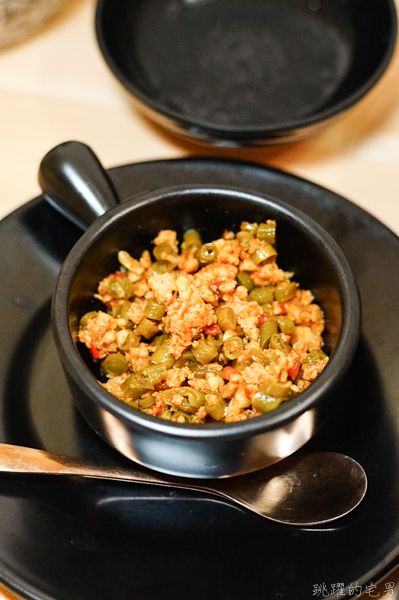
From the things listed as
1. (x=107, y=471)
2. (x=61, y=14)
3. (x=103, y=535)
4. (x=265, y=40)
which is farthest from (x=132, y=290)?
(x=61, y=14)

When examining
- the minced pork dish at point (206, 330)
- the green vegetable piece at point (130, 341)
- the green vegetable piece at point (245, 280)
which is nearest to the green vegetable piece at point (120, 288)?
the minced pork dish at point (206, 330)

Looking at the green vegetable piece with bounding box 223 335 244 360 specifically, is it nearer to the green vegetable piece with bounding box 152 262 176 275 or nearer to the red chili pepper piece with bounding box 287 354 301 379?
the red chili pepper piece with bounding box 287 354 301 379

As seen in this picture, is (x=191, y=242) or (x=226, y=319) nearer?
(x=226, y=319)

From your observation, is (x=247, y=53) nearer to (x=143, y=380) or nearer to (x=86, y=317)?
(x=86, y=317)

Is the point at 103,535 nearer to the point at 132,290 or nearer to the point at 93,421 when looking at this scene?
the point at 93,421

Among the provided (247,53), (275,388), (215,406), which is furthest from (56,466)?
(247,53)

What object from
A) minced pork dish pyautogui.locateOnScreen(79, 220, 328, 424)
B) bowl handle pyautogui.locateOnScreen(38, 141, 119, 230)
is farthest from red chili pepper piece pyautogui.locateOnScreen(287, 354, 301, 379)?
bowl handle pyautogui.locateOnScreen(38, 141, 119, 230)
